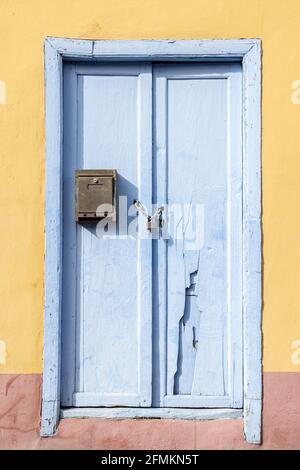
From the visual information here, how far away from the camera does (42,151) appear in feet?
12.3

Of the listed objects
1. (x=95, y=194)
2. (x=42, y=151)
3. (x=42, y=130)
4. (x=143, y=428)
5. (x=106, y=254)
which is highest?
(x=42, y=130)

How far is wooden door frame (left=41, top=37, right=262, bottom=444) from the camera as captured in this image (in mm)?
3684

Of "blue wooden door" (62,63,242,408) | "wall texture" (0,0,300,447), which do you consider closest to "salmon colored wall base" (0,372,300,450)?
"wall texture" (0,0,300,447)

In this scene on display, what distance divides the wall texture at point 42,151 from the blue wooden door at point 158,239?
157 mm

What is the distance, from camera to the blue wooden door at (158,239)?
3.78m

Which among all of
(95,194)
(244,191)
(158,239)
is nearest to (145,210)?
(158,239)

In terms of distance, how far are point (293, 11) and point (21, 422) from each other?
8.18ft

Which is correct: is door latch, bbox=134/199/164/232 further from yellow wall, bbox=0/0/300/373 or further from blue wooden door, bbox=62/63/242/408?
yellow wall, bbox=0/0/300/373

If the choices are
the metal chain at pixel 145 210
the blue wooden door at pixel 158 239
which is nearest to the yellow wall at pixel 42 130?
the blue wooden door at pixel 158 239

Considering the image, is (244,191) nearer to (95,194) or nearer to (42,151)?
A: (95,194)

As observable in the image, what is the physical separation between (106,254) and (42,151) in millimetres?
619

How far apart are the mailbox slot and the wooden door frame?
11 centimetres

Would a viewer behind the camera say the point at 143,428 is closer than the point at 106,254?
Yes
